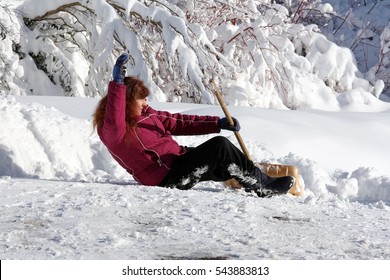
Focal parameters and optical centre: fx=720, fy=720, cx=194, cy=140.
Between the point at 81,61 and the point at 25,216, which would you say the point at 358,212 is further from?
the point at 81,61

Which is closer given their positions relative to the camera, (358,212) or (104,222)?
(104,222)

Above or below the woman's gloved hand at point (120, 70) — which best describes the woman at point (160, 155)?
below

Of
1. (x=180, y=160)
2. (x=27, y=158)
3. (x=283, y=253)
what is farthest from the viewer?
(x=27, y=158)

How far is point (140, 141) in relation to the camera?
4379mm

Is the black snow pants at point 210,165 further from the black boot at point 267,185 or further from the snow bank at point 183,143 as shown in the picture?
the snow bank at point 183,143

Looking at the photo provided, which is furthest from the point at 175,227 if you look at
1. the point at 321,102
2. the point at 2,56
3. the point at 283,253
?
the point at 321,102

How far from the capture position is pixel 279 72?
35.5 ft

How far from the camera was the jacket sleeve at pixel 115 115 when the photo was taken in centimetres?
416

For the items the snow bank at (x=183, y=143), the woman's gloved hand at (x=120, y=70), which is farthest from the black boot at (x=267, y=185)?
the woman's gloved hand at (x=120, y=70)

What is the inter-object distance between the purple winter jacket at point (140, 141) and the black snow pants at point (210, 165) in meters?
0.07

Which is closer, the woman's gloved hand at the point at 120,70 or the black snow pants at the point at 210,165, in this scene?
the woman's gloved hand at the point at 120,70

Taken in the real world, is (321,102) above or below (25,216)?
below

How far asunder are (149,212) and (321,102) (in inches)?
338

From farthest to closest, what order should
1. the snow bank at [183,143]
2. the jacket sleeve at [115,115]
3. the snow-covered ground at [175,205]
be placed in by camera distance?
the snow bank at [183,143] < the jacket sleeve at [115,115] < the snow-covered ground at [175,205]
